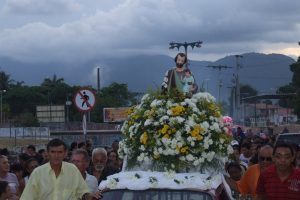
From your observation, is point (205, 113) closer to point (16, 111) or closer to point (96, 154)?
point (96, 154)

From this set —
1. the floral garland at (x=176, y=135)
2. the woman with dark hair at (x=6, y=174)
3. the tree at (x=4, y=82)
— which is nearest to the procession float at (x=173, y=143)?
the floral garland at (x=176, y=135)

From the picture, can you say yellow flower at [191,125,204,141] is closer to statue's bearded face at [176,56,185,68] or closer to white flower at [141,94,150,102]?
white flower at [141,94,150,102]

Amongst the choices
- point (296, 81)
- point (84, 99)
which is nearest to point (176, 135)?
point (84, 99)

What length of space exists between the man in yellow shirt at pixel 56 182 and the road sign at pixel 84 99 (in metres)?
9.06

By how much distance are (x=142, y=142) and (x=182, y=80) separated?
2349 millimetres

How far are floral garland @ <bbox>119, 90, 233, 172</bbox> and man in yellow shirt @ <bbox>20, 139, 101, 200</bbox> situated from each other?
1273 mm

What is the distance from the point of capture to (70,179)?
777 cm

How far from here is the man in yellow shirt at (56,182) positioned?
299 inches

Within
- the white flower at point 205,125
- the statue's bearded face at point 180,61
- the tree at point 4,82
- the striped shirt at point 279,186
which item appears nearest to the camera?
the striped shirt at point 279,186

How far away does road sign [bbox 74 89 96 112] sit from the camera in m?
16.9

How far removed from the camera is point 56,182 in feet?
25.1

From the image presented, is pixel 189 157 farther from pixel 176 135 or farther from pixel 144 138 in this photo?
pixel 144 138

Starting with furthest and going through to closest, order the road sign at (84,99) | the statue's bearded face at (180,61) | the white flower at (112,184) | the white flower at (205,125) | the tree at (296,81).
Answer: the tree at (296,81)
the road sign at (84,99)
the statue's bearded face at (180,61)
the white flower at (205,125)
the white flower at (112,184)

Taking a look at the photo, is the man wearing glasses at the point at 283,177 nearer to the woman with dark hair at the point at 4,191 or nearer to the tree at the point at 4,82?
the woman with dark hair at the point at 4,191
